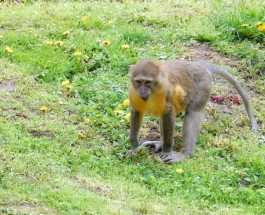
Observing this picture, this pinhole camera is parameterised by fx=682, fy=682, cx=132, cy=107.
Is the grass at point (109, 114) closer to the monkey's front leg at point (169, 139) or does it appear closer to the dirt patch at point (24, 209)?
the dirt patch at point (24, 209)

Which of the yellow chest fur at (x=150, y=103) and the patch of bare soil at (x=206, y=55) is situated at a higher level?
the patch of bare soil at (x=206, y=55)

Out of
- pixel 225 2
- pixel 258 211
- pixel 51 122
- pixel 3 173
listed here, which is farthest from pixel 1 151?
pixel 225 2

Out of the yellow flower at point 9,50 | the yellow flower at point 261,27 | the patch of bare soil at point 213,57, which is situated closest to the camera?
the patch of bare soil at point 213,57

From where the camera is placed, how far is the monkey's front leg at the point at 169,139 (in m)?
8.29

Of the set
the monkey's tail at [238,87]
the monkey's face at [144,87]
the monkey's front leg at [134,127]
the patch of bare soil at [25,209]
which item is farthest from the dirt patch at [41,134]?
the monkey's tail at [238,87]

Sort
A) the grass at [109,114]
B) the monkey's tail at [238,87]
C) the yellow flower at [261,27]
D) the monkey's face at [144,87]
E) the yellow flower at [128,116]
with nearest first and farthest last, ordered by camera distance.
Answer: the grass at [109,114] → the monkey's face at [144,87] → the yellow flower at [128,116] → the monkey's tail at [238,87] → the yellow flower at [261,27]

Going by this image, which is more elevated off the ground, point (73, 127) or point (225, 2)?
point (225, 2)

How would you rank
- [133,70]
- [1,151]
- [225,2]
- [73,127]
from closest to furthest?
[1,151]
[133,70]
[73,127]
[225,2]

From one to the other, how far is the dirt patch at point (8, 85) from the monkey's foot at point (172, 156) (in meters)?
2.46

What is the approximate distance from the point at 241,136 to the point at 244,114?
2.40 ft

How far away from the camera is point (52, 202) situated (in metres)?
6.65

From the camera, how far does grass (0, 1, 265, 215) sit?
7180 mm

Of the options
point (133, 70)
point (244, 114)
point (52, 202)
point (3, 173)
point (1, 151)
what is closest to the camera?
point (52, 202)

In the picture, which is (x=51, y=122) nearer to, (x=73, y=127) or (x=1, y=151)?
(x=73, y=127)
